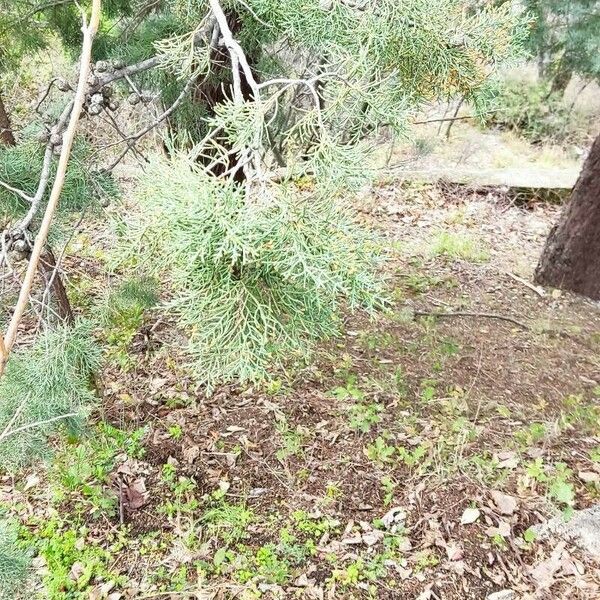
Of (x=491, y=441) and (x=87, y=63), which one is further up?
(x=87, y=63)

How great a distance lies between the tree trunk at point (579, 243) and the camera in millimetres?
3654

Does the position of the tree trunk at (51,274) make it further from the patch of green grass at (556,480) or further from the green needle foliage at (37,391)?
the patch of green grass at (556,480)

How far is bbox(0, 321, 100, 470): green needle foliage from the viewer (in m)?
1.71

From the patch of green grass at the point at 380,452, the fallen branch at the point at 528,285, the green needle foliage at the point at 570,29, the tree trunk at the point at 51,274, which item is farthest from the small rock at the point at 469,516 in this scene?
the green needle foliage at the point at 570,29

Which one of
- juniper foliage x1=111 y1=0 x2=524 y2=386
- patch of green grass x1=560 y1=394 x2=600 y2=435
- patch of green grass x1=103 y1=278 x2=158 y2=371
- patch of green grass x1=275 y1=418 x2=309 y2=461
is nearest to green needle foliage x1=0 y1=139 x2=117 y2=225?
patch of green grass x1=103 y1=278 x2=158 y2=371

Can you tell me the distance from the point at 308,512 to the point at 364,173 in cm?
176

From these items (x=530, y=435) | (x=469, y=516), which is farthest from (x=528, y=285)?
(x=469, y=516)

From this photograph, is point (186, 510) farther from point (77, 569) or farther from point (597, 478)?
point (597, 478)

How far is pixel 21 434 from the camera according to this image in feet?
5.75

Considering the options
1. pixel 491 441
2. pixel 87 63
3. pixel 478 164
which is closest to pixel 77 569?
pixel 491 441

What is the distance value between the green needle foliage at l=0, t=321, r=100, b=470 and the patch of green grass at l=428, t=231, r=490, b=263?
3464mm

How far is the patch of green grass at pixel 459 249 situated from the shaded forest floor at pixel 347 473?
1.05 m

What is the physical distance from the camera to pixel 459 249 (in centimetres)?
465

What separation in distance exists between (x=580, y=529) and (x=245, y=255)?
205 centimetres
